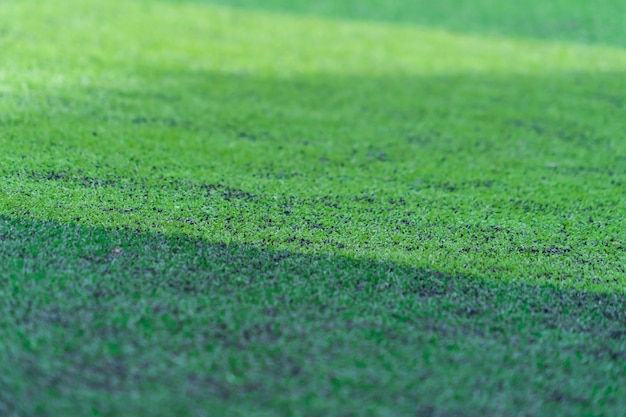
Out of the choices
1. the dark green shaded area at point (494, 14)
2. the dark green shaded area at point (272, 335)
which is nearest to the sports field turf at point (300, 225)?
the dark green shaded area at point (272, 335)

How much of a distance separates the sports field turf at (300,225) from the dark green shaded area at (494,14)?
0.66m

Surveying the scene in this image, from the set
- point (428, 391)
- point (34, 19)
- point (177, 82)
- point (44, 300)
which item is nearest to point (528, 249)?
point (428, 391)

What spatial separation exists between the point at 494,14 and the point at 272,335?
5.11 metres

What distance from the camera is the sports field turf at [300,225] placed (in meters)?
1.77

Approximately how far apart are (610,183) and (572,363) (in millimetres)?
1651

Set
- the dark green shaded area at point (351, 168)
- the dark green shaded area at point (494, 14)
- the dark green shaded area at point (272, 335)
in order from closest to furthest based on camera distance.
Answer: the dark green shaded area at point (272, 335)
the dark green shaded area at point (351, 168)
the dark green shaded area at point (494, 14)

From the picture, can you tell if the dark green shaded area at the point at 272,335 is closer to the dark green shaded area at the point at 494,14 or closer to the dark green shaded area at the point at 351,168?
the dark green shaded area at the point at 351,168

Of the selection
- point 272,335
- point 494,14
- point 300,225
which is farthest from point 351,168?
point 494,14

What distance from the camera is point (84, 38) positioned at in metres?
4.60

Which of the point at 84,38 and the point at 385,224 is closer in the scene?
the point at 385,224

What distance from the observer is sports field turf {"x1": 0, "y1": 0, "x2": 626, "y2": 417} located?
1.77 m

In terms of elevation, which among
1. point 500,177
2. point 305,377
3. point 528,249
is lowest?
point 305,377

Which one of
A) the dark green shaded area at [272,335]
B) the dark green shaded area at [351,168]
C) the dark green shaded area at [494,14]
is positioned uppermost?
the dark green shaded area at [494,14]

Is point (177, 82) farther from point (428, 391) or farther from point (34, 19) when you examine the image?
point (428, 391)
